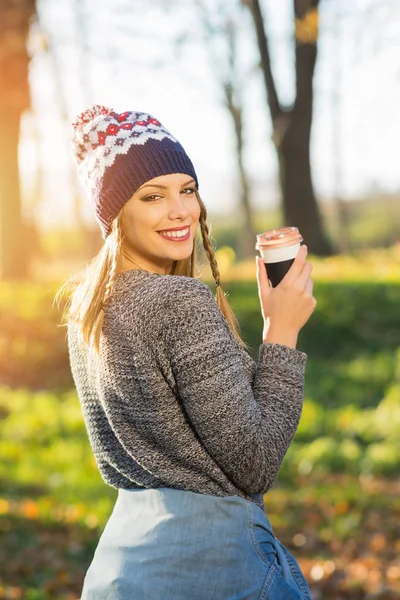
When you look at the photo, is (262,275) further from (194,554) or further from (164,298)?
(194,554)

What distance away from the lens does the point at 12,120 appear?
13.0 metres

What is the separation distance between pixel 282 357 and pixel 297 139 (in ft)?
39.5

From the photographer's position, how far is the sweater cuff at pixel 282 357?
205 centimetres

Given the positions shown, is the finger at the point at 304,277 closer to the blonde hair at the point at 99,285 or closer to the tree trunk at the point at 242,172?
the blonde hair at the point at 99,285

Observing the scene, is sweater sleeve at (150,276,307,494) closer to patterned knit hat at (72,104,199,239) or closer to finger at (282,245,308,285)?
finger at (282,245,308,285)

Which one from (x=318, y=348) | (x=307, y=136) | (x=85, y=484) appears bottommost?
(x=318, y=348)

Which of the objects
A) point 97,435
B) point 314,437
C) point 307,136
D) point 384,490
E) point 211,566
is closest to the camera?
point 211,566

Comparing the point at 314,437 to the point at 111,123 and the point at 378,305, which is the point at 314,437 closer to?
the point at 378,305

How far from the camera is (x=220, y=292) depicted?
2336 mm

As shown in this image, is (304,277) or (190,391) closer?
(190,391)

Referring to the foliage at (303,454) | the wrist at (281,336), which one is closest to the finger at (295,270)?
the wrist at (281,336)

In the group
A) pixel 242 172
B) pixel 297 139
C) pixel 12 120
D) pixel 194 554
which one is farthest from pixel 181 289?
pixel 242 172

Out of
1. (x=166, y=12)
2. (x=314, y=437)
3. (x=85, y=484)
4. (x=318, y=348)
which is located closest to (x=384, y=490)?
(x=314, y=437)

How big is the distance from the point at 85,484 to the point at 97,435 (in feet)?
15.0
